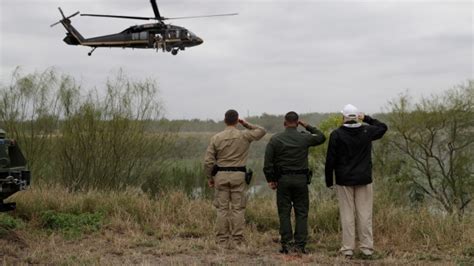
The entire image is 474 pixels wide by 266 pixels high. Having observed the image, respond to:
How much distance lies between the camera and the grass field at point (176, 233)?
7.60 m

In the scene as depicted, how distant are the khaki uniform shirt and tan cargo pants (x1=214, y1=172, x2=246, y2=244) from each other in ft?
0.56

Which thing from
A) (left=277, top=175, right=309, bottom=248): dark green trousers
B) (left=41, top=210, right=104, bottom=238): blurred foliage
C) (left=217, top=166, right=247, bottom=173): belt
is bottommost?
(left=41, top=210, right=104, bottom=238): blurred foliage

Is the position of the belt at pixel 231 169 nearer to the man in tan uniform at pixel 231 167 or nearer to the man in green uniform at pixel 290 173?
the man in tan uniform at pixel 231 167

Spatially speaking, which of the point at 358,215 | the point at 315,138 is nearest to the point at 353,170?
the point at 358,215

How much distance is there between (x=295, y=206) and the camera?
314 inches

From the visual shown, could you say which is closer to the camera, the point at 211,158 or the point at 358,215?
the point at 358,215

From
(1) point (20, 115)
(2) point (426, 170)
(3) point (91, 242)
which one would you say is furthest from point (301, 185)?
(2) point (426, 170)

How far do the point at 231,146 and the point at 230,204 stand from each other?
867 millimetres

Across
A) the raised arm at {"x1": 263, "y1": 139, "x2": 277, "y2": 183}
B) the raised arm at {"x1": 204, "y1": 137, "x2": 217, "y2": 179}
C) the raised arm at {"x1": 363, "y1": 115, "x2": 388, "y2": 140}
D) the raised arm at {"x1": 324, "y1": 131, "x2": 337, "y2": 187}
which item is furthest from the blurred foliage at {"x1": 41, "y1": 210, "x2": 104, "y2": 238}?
the raised arm at {"x1": 363, "y1": 115, "x2": 388, "y2": 140}

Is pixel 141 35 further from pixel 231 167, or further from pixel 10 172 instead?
pixel 10 172

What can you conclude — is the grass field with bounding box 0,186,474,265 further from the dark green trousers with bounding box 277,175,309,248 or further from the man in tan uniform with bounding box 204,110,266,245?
the man in tan uniform with bounding box 204,110,266,245

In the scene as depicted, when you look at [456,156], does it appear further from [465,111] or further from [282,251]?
[282,251]

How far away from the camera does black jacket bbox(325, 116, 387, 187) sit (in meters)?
7.52

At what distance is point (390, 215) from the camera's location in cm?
910
